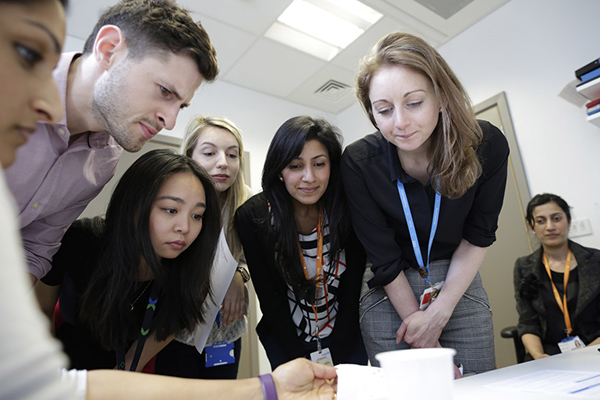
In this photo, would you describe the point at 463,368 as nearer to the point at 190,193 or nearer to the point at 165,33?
the point at 190,193

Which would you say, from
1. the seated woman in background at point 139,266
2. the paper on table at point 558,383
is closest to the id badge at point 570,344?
the paper on table at point 558,383

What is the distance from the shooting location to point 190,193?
133 cm

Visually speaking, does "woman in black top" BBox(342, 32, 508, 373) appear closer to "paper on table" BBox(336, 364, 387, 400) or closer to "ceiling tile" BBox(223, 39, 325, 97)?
"paper on table" BBox(336, 364, 387, 400)

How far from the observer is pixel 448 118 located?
120cm

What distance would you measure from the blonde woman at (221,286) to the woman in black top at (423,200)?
55cm

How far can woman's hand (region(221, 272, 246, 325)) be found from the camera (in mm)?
1548

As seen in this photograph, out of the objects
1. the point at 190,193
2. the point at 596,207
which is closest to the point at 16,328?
the point at 190,193

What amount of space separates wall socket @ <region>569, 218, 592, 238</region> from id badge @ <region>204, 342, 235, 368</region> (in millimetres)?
2262

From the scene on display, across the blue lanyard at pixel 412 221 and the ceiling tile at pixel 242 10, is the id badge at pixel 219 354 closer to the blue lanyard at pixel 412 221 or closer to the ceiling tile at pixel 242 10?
the blue lanyard at pixel 412 221

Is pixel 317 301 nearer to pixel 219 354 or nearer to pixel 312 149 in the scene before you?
pixel 219 354

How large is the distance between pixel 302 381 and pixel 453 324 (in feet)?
2.32

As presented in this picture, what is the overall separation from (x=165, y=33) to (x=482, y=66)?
258 centimetres

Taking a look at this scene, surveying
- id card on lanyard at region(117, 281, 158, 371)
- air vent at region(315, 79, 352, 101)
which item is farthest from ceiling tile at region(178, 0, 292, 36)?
id card on lanyard at region(117, 281, 158, 371)

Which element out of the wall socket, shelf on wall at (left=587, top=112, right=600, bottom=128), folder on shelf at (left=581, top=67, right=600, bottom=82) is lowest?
the wall socket
